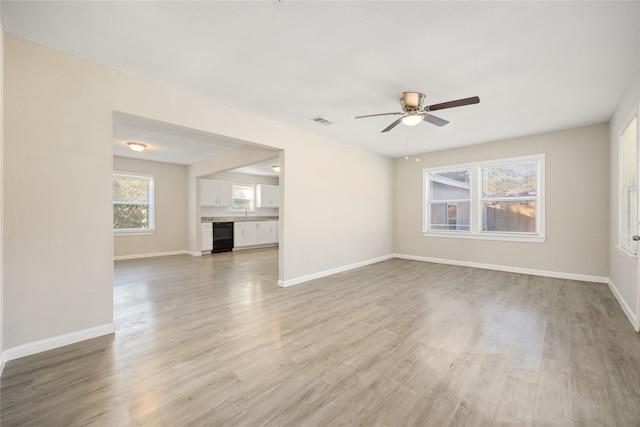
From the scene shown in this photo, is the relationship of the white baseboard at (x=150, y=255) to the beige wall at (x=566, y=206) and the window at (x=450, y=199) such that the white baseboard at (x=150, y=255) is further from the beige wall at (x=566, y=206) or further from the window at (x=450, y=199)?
the beige wall at (x=566, y=206)

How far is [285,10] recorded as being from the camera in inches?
73.6

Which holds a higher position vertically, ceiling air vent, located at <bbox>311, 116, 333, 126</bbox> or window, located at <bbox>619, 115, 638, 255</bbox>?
ceiling air vent, located at <bbox>311, 116, 333, 126</bbox>

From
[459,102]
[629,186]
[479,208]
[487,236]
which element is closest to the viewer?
[459,102]

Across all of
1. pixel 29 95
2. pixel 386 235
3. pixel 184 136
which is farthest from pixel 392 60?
pixel 386 235

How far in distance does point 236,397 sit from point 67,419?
0.94 meters

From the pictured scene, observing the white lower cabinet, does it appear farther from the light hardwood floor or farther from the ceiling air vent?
the ceiling air vent

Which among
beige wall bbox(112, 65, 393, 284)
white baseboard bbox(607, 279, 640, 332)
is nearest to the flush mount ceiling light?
beige wall bbox(112, 65, 393, 284)

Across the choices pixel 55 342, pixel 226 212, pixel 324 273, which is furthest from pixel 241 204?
pixel 55 342

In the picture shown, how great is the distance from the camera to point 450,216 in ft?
19.6

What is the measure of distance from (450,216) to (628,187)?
9.52 ft

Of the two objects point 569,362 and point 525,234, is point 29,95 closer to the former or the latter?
point 569,362

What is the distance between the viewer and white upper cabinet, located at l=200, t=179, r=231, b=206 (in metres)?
7.56

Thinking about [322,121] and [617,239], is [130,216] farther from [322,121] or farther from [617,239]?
[617,239]

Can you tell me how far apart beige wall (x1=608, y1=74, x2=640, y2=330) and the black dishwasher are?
8169mm
